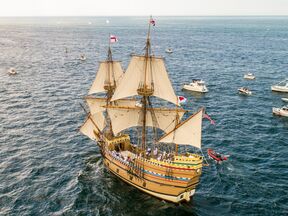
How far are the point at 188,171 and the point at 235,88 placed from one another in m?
59.7

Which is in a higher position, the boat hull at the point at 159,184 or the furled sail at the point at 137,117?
the furled sail at the point at 137,117

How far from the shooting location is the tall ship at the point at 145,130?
135 feet

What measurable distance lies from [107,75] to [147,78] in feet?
30.8

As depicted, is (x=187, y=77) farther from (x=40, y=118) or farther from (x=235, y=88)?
(x=40, y=118)

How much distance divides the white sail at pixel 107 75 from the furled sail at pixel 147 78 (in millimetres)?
6565

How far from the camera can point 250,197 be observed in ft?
139

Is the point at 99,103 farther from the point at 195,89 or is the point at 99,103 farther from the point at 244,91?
the point at 244,91

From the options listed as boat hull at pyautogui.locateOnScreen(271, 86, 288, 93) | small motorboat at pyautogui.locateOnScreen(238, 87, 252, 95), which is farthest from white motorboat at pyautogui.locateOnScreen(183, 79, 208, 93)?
boat hull at pyautogui.locateOnScreen(271, 86, 288, 93)

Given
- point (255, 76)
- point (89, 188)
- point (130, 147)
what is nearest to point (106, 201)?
point (89, 188)

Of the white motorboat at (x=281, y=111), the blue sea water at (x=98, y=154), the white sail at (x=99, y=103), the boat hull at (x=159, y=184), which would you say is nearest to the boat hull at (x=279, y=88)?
the blue sea water at (x=98, y=154)

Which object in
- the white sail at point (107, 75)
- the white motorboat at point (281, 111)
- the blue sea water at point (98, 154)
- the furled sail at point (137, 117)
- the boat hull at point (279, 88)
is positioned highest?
the white sail at point (107, 75)

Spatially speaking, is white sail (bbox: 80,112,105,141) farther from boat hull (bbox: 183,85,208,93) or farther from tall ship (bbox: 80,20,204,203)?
boat hull (bbox: 183,85,208,93)

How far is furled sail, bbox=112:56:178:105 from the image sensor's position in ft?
148

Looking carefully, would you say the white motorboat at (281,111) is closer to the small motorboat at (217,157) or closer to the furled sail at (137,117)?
the small motorboat at (217,157)
